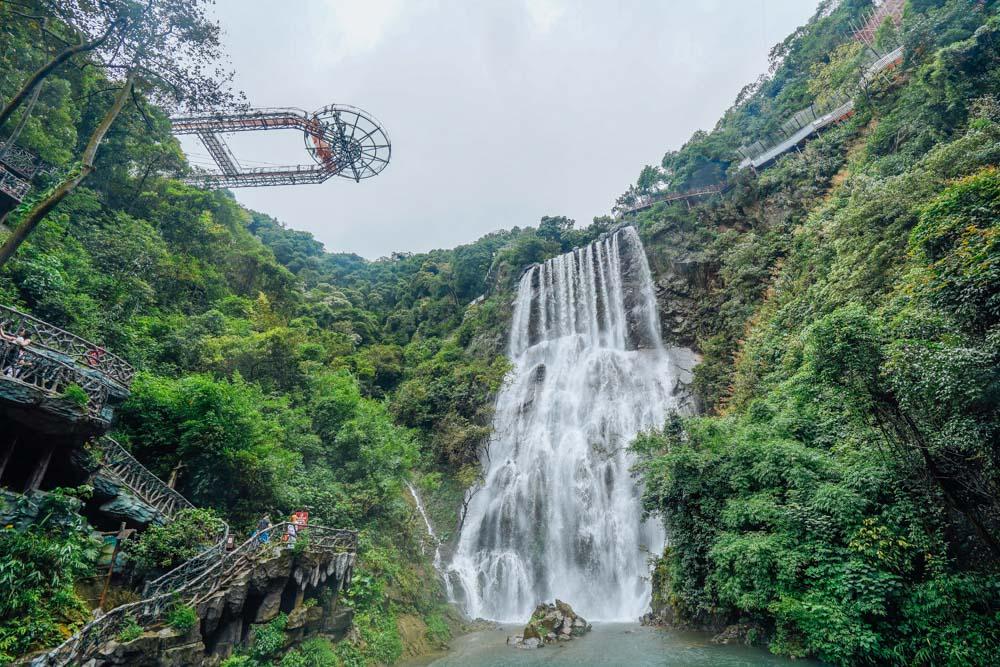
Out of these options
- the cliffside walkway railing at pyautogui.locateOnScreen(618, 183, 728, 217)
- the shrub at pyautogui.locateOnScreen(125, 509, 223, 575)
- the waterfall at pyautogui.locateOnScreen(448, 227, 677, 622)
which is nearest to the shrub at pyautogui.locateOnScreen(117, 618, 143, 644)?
the shrub at pyautogui.locateOnScreen(125, 509, 223, 575)

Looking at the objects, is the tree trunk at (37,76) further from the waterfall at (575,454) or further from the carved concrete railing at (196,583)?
the waterfall at (575,454)

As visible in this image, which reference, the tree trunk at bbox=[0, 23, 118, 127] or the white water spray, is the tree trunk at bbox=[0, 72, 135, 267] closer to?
the tree trunk at bbox=[0, 23, 118, 127]

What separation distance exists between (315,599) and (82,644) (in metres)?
5.57

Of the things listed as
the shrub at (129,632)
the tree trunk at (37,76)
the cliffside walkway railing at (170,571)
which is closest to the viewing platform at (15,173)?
the tree trunk at (37,76)

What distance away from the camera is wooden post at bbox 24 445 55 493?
25.3ft

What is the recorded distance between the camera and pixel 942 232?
27.3 ft

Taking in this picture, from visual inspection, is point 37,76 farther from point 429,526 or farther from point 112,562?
point 429,526

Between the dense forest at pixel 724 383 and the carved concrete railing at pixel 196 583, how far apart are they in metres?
0.61

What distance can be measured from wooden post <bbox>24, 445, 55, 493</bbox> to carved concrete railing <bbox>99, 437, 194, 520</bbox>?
1.00 metres

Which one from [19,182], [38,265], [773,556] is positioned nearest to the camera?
[773,556]

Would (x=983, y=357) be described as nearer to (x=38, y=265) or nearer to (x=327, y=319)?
(x=38, y=265)

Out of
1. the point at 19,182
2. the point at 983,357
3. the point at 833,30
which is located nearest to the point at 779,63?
the point at 833,30

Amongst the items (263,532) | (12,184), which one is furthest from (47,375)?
(12,184)

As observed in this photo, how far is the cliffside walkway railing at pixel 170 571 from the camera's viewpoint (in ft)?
19.2
